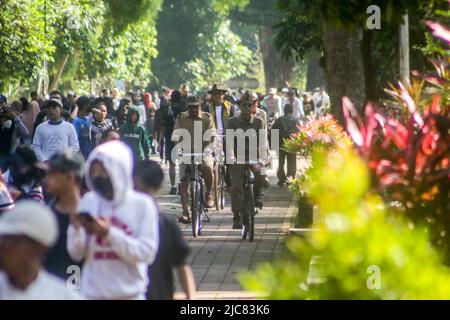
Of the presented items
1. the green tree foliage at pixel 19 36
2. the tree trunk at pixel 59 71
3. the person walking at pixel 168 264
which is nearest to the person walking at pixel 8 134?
the green tree foliage at pixel 19 36

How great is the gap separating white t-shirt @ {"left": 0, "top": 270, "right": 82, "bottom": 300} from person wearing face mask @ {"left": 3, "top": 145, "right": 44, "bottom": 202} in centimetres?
595

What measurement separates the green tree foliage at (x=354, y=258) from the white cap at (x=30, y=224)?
982 millimetres

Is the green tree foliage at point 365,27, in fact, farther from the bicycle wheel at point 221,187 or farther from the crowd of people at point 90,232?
the bicycle wheel at point 221,187

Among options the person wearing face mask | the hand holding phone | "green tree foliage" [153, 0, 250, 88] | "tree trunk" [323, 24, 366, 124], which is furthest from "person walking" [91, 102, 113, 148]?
"green tree foliage" [153, 0, 250, 88]

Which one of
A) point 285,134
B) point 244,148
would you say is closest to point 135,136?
point 244,148

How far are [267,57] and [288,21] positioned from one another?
46.4 meters

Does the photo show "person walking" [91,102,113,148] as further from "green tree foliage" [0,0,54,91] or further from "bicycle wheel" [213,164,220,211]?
"green tree foliage" [0,0,54,91]

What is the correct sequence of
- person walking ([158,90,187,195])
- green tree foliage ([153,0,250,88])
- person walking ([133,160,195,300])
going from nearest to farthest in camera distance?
person walking ([133,160,195,300]) → person walking ([158,90,187,195]) → green tree foliage ([153,0,250,88])

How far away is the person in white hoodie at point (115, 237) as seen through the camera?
6754 millimetres

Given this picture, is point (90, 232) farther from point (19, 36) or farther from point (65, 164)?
point (19, 36)

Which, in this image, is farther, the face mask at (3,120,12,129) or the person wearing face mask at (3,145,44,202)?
the face mask at (3,120,12,129)

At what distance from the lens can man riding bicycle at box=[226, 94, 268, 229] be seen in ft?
54.0

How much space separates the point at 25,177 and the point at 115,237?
209 inches
